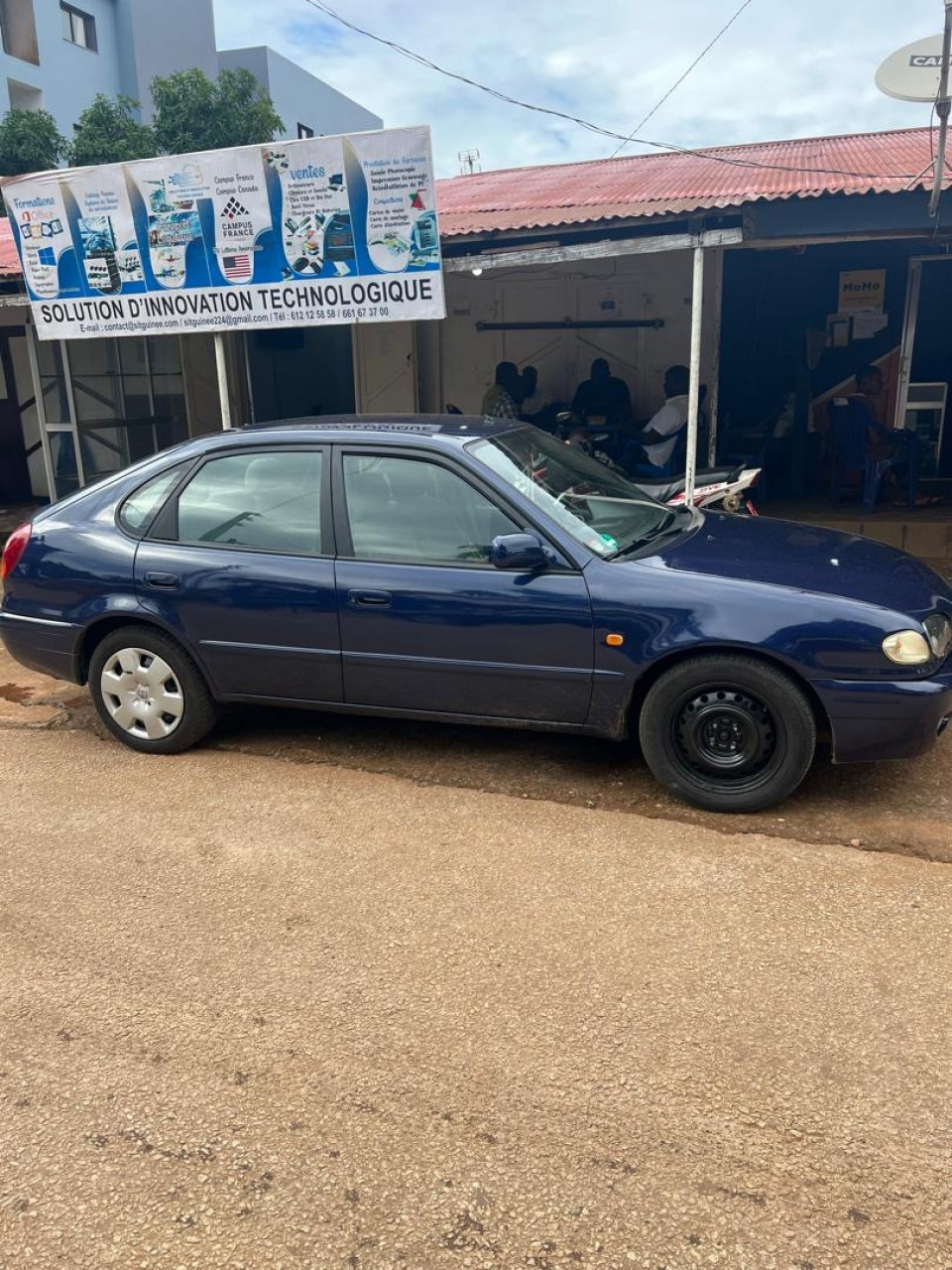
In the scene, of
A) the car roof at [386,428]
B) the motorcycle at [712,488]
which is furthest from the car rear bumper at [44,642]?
the motorcycle at [712,488]

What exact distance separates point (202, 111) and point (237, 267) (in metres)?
21.6

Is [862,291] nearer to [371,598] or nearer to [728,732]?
[728,732]

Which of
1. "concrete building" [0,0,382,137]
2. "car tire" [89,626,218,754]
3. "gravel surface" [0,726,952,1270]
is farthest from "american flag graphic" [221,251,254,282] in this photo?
"concrete building" [0,0,382,137]

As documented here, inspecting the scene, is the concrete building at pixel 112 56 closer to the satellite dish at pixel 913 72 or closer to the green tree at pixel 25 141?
the green tree at pixel 25 141

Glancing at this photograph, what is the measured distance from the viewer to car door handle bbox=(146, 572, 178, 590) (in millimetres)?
4516

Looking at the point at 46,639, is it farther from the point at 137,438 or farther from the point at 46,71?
the point at 46,71

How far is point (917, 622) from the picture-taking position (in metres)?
3.69

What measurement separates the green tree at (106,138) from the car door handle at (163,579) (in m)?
23.9

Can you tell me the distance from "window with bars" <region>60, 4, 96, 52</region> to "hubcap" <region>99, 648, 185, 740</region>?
106 feet

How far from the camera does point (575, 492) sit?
448 centimetres

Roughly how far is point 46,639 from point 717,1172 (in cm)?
388

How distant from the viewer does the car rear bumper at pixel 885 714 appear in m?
3.63

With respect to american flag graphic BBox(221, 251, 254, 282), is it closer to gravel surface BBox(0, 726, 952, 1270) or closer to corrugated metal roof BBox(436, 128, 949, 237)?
corrugated metal roof BBox(436, 128, 949, 237)

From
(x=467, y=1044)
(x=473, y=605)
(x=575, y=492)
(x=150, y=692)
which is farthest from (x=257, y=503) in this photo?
(x=467, y=1044)
